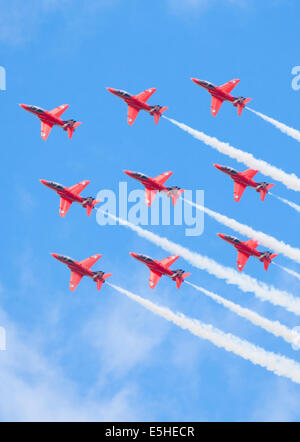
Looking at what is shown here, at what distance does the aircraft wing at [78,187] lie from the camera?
131625 millimetres

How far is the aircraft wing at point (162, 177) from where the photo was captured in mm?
131375

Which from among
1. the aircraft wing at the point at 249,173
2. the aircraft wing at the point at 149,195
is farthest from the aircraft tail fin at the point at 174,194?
the aircraft wing at the point at 249,173

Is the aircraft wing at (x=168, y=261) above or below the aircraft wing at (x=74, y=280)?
above

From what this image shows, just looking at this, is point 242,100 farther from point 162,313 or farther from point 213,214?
point 162,313

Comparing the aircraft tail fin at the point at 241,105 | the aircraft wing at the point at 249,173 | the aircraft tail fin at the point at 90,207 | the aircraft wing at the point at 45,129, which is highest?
the aircraft tail fin at the point at 241,105

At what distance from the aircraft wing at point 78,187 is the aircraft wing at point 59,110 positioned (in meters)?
9.38

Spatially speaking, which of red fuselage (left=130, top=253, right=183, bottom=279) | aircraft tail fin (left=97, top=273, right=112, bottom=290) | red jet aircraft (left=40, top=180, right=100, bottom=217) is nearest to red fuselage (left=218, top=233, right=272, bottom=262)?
red fuselage (left=130, top=253, right=183, bottom=279)

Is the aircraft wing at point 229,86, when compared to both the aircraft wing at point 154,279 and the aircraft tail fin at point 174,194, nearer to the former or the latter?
the aircraft tail fin at point 174,194

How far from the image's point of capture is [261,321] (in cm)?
12481

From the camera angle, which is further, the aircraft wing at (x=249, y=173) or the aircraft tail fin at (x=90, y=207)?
the aircraft wing at (x=249, y=173)

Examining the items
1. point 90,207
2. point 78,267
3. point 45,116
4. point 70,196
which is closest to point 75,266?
point 78,267

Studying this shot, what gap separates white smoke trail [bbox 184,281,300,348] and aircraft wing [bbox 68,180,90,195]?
57.1 feet

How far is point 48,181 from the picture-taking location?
133 m

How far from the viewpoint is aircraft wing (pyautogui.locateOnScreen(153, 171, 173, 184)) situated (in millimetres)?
131375
